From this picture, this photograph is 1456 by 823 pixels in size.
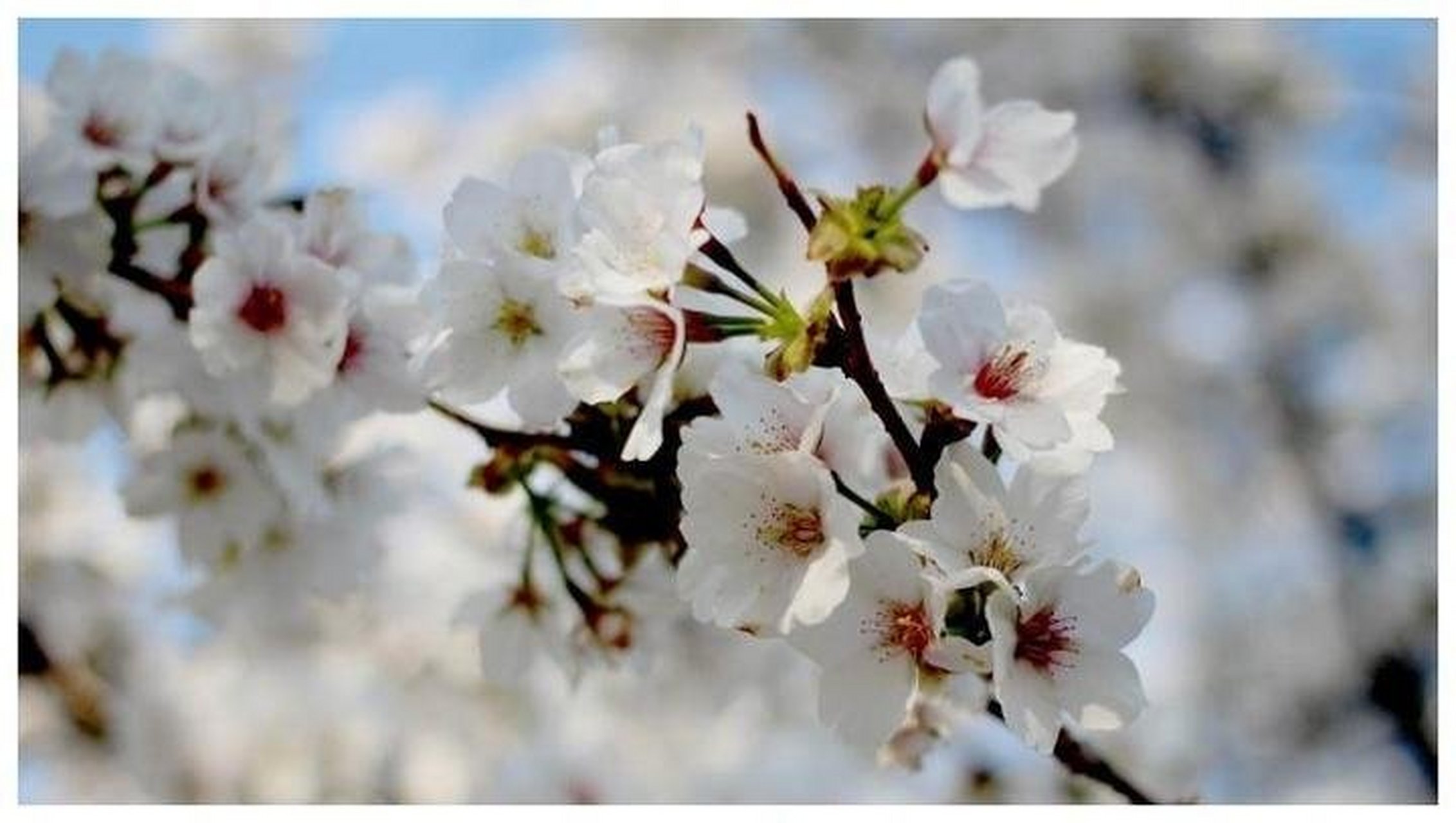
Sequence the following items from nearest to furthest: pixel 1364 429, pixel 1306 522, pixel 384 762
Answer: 1. pixel 384 762
2. pixel 1306 522
3. pixel 1364 429

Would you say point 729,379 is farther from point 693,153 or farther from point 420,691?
point 420,691

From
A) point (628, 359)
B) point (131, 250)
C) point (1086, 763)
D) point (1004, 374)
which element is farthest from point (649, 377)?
point (131, 250)

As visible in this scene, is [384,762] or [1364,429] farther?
[1364,429]

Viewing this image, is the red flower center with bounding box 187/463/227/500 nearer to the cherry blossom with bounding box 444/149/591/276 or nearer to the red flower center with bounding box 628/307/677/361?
the cherry blossom with bounding box 444/149/591/276

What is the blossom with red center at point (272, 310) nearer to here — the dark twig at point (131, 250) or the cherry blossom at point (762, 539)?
the dark twig at point (131, 250)

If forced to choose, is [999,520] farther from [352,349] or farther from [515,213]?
[352,349]

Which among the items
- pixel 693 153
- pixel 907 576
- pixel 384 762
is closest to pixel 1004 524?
pixel 907 576
